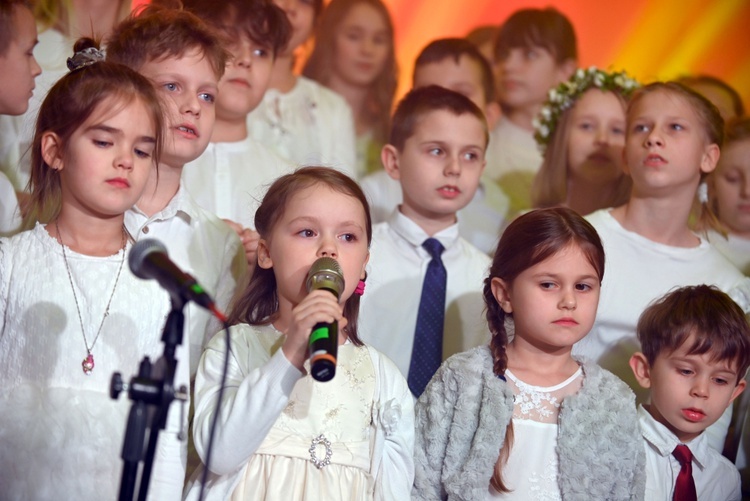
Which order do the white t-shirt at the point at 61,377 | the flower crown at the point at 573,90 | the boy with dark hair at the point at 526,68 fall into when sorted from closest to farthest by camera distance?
the white t-shirt at the point at 61,377
the flower crown at the point at 573,90
the boy with dark hair at the point at 526,68

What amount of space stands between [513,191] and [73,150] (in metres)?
2.57

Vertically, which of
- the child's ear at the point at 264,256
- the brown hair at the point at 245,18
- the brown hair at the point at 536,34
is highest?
the brown hair at the point at 536,34

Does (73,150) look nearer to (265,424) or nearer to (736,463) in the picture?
(265,424)

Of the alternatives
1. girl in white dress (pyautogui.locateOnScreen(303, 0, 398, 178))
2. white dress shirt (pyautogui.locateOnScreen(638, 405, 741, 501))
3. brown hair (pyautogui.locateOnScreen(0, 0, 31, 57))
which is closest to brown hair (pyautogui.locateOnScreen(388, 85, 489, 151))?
girl in white dress (pyautogui.locateOnScreen(303, 0, 398, 178))

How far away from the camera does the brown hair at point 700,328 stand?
2684 millimetres

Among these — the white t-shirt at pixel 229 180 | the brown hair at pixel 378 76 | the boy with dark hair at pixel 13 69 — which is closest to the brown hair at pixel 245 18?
the white t-shirt at pixel 229 180

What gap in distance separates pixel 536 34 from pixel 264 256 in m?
2.72

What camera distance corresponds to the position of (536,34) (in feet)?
15.4

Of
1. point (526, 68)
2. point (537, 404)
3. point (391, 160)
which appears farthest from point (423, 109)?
point (526, 68)

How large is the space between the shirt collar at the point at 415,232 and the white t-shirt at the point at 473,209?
2.04ft

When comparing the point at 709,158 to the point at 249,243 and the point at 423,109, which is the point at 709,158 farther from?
the point at 249,243

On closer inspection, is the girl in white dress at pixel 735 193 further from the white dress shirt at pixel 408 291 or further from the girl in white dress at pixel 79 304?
the girl in white dress at pixel 79 304

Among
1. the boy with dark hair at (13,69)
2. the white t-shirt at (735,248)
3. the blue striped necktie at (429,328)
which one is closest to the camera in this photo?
the boy with dark hair at (13,69)

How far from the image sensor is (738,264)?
12.6 ft
